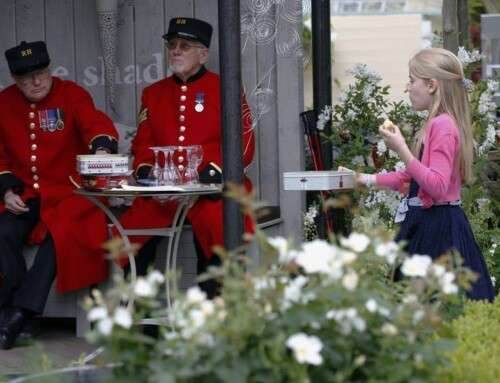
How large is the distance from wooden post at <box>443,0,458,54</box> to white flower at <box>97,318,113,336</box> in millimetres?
4984

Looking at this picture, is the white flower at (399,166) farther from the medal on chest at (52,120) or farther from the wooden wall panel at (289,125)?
the medal on chest at (52,120)

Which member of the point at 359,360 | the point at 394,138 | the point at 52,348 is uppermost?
the point at 394,138

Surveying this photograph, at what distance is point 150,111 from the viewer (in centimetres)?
616

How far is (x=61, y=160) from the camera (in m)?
6.20

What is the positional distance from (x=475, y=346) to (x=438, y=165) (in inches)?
48.9

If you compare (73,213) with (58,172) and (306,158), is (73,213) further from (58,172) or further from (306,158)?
(306,158)

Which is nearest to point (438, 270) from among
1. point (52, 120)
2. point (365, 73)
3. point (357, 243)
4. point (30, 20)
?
point (357, 243)

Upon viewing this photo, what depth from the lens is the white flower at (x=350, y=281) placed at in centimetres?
253

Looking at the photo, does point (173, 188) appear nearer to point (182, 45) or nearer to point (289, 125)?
point (182, 45)

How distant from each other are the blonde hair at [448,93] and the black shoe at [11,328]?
2264 mm

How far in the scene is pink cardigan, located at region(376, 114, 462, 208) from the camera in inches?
167

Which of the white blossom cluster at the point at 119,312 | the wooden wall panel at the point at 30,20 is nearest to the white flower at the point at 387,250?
the white blossom cluster at the point at 119,312

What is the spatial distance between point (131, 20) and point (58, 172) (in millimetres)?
1003

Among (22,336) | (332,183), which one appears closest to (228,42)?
(332,183)
